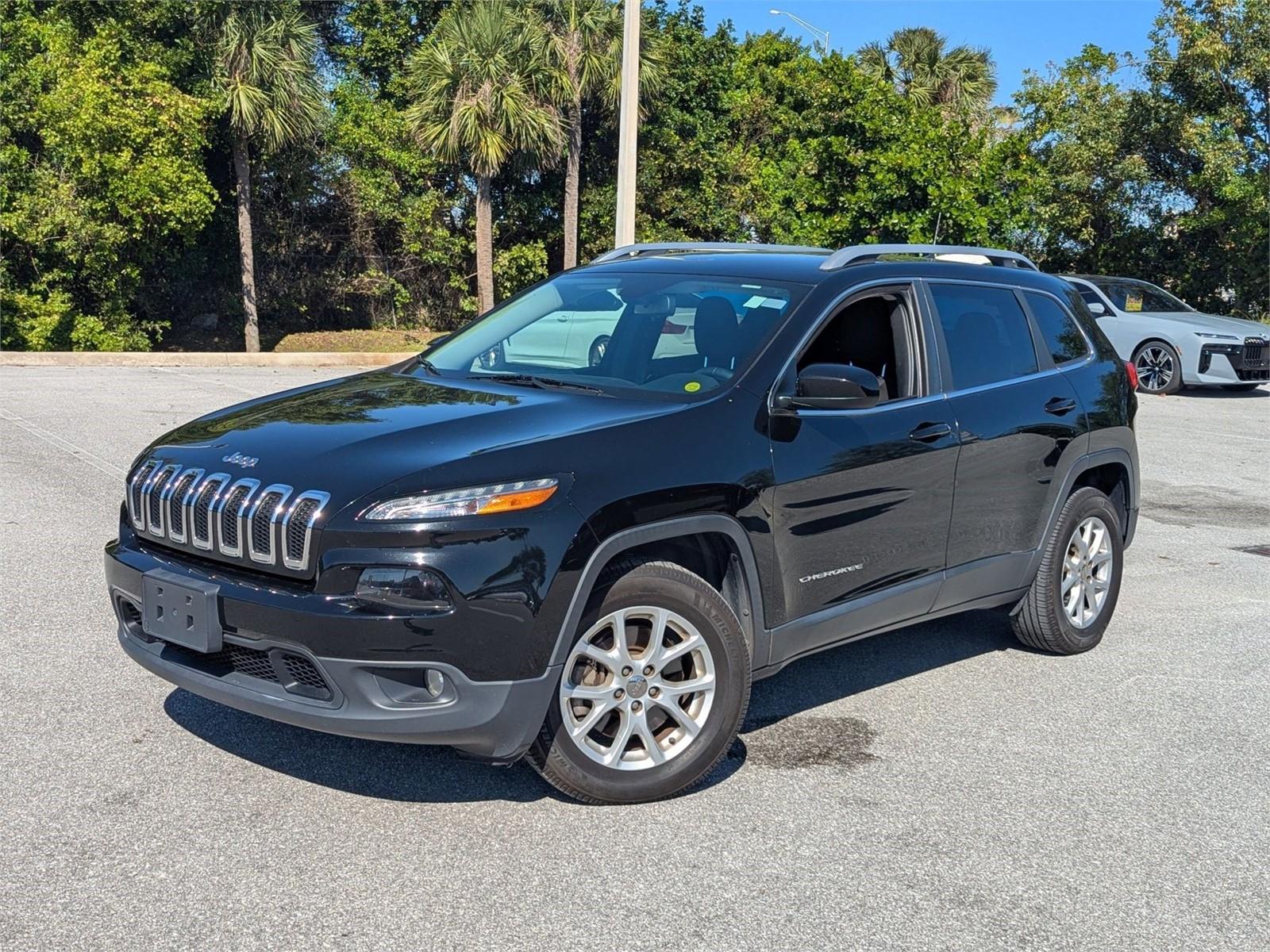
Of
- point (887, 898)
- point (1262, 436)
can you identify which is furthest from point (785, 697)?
point (1262, 436)

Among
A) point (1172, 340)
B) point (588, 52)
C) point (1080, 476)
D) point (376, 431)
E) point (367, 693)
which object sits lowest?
point (367, 693)

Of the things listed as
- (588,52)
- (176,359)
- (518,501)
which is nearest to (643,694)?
(518,501)

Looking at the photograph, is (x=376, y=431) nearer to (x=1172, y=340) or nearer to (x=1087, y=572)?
(x=1087, y=572)

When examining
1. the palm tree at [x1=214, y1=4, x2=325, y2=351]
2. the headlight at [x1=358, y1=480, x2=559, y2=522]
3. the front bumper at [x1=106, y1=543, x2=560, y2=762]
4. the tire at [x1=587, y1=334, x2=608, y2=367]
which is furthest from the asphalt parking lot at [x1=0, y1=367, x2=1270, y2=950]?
the palm tree at [x1=214, y1=4, x2=325, y2=351]

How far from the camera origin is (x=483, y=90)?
28359 millimetres

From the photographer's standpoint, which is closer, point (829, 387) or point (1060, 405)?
point (829, 387)

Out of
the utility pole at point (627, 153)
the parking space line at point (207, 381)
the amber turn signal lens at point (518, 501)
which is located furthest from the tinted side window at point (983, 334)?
the parking space line at point (207, 381)

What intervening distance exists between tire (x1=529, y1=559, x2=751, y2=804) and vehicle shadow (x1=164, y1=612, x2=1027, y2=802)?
0.81ft

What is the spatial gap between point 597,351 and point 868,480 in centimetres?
Answer: 115

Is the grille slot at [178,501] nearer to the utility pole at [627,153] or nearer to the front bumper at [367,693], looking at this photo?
the front bumper at [367,693]

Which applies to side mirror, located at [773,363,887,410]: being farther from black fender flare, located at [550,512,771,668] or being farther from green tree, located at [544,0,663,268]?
green tree, located at [544,0,663,268]

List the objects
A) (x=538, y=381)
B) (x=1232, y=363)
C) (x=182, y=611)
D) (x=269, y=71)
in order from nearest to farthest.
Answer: (x=182, y=611) < (x=538, y=381) < (x=1232, y=363) < (x=269, y=71)

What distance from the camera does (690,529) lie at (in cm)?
416

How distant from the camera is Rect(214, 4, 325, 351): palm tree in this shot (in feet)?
89.5
